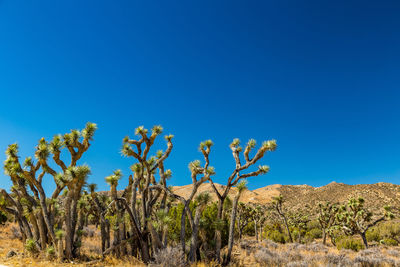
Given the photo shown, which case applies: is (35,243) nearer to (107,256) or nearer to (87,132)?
(107,256)

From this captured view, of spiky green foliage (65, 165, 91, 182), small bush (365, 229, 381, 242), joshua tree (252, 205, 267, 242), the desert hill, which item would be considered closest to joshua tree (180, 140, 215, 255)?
spiky green foliage (65, 165, 91, 182)

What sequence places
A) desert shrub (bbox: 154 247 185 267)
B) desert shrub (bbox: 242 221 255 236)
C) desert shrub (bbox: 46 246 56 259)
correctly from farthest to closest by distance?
desert shrub (bbox: 242 221 255 236), desert shrub (bbox: 46 246 56 259), desert shrub (bbox: 154 247 185 267)

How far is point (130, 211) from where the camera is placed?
9875 mm

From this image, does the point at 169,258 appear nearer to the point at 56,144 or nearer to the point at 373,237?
the point at 56,144

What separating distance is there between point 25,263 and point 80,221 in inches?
121

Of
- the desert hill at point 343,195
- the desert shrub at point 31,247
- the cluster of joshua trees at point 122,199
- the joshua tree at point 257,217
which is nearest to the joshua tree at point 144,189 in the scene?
the cluster of joshua trees at point 122,199

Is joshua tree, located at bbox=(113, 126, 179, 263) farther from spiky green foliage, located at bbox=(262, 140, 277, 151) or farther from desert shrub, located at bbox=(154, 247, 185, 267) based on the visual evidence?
spiky green foliage, located at bbox=(262, 140, 277, 151)

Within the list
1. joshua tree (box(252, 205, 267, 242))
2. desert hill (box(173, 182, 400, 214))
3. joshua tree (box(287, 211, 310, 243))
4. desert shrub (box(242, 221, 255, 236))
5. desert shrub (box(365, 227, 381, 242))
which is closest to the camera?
desert shrub (box(365, 227, 381, 242))

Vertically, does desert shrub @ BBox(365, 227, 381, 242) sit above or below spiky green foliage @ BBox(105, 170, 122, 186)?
below

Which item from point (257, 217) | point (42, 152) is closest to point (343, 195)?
point (257, 217)

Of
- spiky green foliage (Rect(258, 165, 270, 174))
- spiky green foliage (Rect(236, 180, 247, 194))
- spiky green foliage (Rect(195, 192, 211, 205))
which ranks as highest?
spiky green foliage (Rect(258, 165, 270, 174))

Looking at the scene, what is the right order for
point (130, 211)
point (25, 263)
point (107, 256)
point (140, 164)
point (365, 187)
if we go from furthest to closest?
point (365, 187) → point (140, 164) → point (107, 256) → point (130, 211) → point (25, 263)

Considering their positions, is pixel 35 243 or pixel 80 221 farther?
pixel 80 221

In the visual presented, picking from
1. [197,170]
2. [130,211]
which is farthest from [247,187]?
[130,211]
